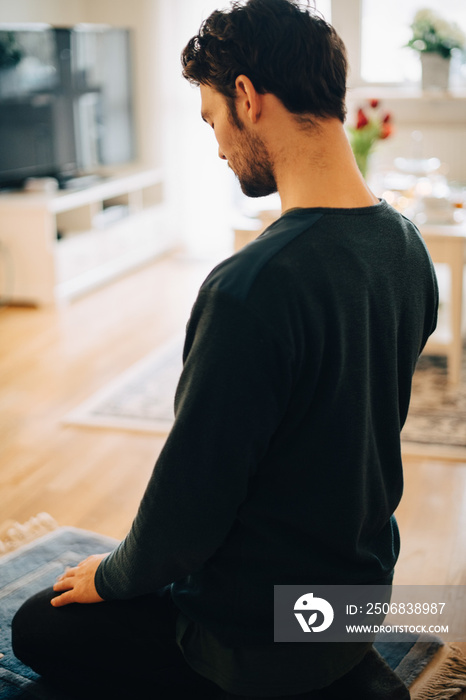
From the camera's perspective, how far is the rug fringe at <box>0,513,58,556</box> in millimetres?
1974

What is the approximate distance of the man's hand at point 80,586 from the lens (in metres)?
1.16

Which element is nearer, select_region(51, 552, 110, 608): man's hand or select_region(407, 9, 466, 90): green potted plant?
select_region(51, 552, 110, 608): man's hand

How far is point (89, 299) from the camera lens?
170 inches

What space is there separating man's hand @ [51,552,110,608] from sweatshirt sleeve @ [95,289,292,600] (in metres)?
0.16

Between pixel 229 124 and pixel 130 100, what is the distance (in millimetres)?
4595

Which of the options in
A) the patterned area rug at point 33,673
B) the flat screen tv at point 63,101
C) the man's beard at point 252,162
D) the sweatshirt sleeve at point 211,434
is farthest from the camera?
the flat screen tv at point 63,101

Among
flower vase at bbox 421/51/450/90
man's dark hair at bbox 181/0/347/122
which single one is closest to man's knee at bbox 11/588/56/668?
man's dark hair at bbox 181/0/347/122

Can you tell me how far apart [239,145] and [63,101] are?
387cm

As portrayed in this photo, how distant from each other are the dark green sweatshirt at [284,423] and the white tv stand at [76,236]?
314cm

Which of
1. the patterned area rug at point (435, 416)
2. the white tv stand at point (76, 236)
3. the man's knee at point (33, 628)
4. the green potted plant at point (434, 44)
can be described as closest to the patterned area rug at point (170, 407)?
the patterned area rug at point (435, 416)

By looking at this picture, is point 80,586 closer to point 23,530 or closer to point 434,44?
point 23,530

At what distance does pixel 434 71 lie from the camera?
14.9 feet

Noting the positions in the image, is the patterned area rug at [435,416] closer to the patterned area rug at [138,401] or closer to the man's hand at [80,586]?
the patterned area rug at [138,401]

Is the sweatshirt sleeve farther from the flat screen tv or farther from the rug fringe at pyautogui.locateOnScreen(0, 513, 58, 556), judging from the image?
the flat screen tv
